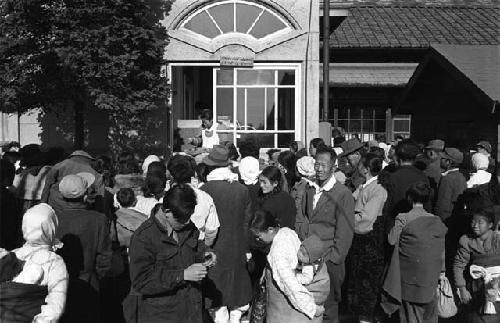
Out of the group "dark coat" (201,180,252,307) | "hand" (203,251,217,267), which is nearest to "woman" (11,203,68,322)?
"hand" (203,251,217,267)

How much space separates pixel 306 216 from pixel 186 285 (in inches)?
77.3

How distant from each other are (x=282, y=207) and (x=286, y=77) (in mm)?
7607

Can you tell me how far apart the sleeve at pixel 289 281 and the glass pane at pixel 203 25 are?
30.0 ft

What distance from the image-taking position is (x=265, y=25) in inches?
501

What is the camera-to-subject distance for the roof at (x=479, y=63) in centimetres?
1039

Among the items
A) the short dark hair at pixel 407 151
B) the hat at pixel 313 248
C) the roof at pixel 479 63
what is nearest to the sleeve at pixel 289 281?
the hat at pixel 313 248

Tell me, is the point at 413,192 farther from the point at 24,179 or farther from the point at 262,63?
the point at 262,63

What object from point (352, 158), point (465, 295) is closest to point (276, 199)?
point (465, 295)

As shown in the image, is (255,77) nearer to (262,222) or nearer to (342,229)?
(342,229)

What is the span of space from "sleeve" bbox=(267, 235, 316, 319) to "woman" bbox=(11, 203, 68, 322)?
5.08 feet

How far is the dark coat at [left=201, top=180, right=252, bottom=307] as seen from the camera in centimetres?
568

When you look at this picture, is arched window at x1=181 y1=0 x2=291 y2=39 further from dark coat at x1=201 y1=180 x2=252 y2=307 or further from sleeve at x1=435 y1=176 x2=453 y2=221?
dark coat at x1=201 y1=180 x2=252 y2=307

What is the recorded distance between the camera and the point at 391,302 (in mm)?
5414

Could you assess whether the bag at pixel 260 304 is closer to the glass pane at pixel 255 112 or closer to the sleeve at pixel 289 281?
the sleeve at pixel 289 281
